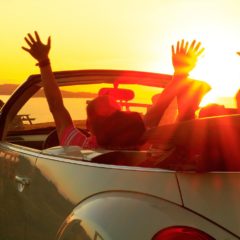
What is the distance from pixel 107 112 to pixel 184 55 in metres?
1.15

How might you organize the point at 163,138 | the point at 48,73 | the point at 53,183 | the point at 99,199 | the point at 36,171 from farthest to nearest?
the point at 48,73, the point at 36,171, the point at 53,183, the point at 99,199, the point at 163,138

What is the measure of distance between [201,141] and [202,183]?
0.55 feet

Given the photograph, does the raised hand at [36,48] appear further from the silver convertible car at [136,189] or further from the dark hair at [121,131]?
the dark hair at [121,131]


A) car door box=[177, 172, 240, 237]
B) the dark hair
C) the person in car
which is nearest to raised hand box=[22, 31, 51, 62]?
the person in car

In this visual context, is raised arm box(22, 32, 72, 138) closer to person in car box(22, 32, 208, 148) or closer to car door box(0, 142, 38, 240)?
person in car box(22, 32, 208, 148)

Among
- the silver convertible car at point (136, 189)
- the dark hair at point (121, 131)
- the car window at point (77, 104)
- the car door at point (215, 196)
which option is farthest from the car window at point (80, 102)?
the car door at point (215, 196)

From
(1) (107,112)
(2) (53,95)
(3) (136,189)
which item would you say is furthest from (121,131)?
(2) (53,95)

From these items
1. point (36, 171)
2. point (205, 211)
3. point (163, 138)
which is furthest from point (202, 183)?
point (36, 171)

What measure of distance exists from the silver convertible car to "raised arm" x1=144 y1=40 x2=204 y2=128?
1107 millimetres

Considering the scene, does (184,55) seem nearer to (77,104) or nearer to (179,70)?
(179,70)

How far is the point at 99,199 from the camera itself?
2629 millimetres

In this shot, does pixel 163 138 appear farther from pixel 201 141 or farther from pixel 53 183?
pixel 53 183

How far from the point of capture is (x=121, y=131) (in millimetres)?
3266

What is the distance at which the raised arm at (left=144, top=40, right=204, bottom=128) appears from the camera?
4.27 m
